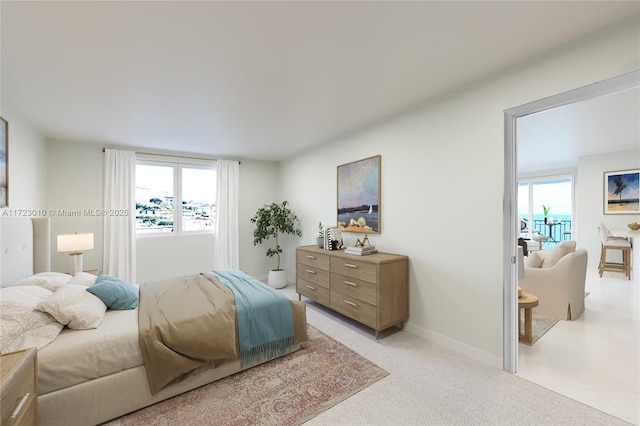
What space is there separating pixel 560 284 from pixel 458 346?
175cm

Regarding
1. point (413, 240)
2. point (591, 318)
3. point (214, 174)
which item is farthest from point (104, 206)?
point (591, 318)

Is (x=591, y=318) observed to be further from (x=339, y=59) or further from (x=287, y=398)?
(x=339, y=59)

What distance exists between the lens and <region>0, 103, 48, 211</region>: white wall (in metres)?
2.67

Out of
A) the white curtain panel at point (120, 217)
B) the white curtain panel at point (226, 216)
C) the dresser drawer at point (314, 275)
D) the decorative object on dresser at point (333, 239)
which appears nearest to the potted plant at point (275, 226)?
the white curtain panel at point (226, 216)

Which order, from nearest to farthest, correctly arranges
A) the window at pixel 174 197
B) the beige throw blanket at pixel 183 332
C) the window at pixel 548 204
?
the beige throw blanket at pixel 183 332 → the window at pixel 174 197 → the window at pixel 548 204

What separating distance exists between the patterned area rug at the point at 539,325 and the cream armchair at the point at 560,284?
0.32ft

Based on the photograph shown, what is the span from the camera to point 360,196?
3.53m

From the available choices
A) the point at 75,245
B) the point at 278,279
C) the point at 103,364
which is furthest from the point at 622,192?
the point at 75,245

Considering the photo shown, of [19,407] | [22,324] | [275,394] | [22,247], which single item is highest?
[22,247]

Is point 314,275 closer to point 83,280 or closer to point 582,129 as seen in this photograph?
point 83,280

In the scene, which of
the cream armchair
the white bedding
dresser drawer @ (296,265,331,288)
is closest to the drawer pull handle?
the white bedding

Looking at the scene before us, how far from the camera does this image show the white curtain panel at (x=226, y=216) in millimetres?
4825

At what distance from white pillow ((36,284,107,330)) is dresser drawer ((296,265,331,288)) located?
2.23m

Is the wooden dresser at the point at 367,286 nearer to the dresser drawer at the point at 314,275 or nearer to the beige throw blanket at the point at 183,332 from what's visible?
the dresser drawer at the point at 314,275
